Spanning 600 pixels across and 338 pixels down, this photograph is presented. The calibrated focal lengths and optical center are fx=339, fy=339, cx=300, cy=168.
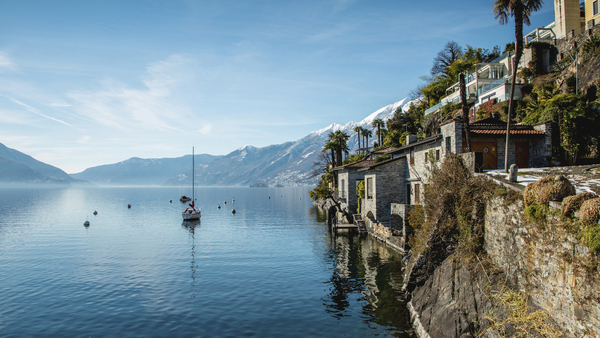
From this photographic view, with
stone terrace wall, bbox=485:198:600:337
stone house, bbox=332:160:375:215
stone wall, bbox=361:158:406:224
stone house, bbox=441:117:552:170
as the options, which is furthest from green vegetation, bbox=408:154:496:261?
stone house, bbox=332:160:375:215

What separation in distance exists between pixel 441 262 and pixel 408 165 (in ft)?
64.8

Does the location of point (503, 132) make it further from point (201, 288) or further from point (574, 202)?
point (201, 288)

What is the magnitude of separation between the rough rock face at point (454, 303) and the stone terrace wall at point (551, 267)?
4.67 feet

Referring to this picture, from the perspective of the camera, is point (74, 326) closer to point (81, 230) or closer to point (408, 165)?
point (408, 165)

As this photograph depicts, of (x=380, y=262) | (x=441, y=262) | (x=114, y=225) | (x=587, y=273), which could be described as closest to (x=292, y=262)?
(x=380, y=262)

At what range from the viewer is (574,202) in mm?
10859

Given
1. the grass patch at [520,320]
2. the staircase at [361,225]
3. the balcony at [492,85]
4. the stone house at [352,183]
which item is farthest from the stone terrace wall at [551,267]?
the balcony at [492,85]

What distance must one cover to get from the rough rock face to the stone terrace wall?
4.67 feet

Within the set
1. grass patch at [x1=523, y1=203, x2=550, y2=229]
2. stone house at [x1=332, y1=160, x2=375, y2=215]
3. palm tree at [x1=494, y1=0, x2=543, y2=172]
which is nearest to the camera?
grass patch at [x1=523, y1=203, x2=550, y2=229]

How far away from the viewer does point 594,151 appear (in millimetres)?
31047

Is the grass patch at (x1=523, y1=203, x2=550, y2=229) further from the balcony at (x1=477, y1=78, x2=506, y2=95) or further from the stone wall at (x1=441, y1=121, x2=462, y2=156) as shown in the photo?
the balcony at (x1=477, y1=78, x2=506, y2=95)

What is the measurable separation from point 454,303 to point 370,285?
27.2 feet

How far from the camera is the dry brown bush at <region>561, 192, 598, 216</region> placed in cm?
1078

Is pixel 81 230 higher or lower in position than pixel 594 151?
lower
